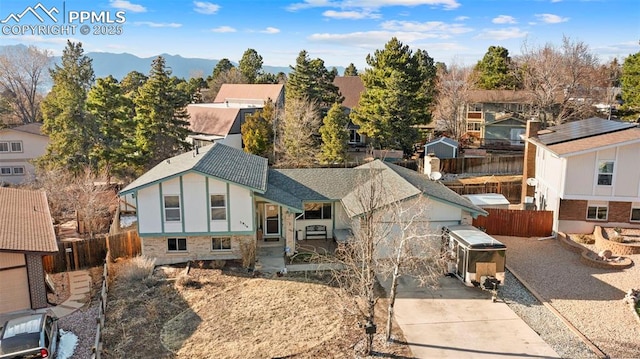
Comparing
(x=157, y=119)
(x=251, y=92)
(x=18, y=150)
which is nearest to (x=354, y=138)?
(x=251, y=92)

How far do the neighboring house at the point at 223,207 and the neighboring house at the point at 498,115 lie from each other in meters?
29.2

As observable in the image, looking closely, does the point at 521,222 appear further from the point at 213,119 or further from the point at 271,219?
the point at 213,119

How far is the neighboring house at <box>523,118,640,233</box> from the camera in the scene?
2328cm

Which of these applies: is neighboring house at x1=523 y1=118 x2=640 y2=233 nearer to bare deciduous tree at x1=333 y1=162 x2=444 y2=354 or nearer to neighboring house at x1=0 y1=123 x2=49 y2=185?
bare deciduous tree at x1=333 y1=162 x2=444 y2=354

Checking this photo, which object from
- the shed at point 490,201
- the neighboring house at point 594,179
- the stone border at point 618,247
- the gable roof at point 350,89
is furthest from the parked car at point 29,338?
the gable roof at point 350,89

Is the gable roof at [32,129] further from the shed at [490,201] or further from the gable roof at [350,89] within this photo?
the shed at [490,201]

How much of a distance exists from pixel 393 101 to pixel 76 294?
29.0 meters

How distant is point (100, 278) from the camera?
793 inches

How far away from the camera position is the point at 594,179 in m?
23.8

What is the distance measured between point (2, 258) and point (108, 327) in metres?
4.50

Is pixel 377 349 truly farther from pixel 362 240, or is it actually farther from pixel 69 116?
pixel 69 116

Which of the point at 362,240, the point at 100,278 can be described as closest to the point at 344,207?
the point at 362,240

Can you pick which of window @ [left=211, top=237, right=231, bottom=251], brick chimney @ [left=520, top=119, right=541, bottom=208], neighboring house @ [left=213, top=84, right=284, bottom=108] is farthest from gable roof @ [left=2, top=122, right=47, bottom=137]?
brick chimney @ [left=520, top=119, right=541, bottom=208]

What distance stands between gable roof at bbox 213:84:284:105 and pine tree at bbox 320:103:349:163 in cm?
1902
